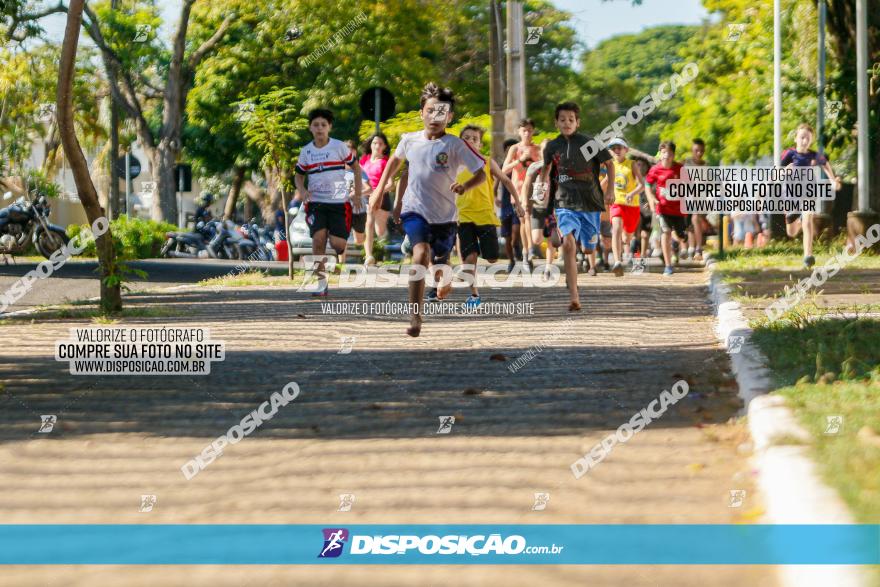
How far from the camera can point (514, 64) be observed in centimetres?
2633

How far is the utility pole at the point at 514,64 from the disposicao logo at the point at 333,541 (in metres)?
20.7

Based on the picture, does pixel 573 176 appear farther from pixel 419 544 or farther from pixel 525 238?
pixel 419 544

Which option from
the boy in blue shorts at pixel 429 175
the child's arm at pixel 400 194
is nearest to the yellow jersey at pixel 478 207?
the child's arm at pixel 400 194

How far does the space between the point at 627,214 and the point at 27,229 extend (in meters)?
11.3

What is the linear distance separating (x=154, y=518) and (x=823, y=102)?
2253 cm

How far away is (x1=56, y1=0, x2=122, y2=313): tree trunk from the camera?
507 inches

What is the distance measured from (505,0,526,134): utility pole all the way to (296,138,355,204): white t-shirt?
34.9 ft

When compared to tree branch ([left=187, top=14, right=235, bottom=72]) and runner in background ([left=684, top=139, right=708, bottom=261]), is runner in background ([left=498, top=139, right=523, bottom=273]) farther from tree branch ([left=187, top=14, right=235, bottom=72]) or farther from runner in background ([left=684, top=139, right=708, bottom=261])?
tree branch ([left=187, top=14, right=235, bottom=72])

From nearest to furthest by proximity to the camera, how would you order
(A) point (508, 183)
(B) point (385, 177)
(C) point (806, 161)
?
1. (B) point (385, 177)
2. (A) point (508, 183)
3. (C) point (806, 161)

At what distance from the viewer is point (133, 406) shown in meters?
8.05

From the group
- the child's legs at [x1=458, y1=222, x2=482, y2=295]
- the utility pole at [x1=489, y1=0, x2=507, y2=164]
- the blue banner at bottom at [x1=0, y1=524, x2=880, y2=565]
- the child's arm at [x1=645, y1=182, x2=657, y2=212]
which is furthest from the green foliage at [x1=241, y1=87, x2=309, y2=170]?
the blue banner at bottom at [x1=0, y1=524, x2=880, y2=565]

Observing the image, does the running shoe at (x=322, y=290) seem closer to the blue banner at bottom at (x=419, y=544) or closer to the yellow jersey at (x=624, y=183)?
the yellow jersey at (x=624, y=183)

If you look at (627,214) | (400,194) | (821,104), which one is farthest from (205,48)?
(400,194)

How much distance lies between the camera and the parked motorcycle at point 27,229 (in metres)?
25.6
